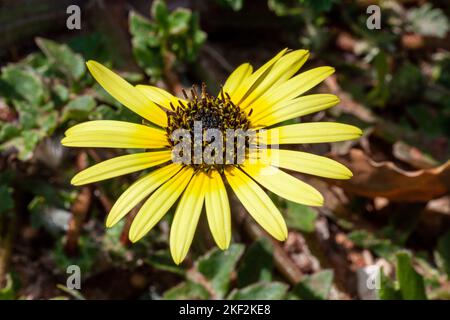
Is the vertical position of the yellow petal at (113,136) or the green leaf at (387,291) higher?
the yellow petal at (113,136)

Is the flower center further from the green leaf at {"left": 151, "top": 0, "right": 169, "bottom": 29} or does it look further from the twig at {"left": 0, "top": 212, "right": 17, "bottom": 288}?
the twig at {"left": 0, "top": 212, "right": 17, "bottom": 288}

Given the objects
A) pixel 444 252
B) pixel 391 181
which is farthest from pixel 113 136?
pixel 444 252

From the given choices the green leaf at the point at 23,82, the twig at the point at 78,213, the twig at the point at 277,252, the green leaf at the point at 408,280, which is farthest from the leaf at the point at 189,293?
the green leaf at the point at 23,82

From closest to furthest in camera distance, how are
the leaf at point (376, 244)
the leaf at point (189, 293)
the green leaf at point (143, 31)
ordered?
1. the leaf at point (189, 293)
2. the leaf at point (376, 244)
3. the green leaf at point (143, 31)

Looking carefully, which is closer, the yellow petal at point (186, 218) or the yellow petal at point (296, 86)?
the yellow petal at point (186, 218)

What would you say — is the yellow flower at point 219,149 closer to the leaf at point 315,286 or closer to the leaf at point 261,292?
the leaf at point 261,292

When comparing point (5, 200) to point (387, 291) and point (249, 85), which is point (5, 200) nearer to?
point (249, 85)
